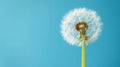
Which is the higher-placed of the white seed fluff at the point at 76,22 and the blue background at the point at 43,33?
the blue background at the point at 43,33

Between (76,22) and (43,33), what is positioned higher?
(43,33)

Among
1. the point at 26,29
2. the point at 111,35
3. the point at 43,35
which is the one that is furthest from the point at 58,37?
the point at 111,35

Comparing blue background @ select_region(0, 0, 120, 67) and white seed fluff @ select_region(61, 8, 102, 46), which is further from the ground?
blue background @ select_region(0, 0, 120, 67)

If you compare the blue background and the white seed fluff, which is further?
the blue background

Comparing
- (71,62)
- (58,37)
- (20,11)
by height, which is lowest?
(71,62)

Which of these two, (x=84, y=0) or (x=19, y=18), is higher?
(x=84, y=0)

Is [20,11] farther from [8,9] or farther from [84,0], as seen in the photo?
[84,0]

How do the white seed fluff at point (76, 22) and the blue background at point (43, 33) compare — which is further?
the blue background at point (43, 33)

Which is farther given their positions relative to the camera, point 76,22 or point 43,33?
point 43,33
